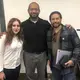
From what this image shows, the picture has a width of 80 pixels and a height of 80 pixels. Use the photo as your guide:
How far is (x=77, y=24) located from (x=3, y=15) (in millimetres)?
1375

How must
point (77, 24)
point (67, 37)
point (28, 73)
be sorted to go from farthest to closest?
point (77, 24)
point (28, 73)
point (67, 37)

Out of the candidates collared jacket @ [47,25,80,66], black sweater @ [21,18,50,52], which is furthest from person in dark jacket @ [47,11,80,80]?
black sweater @ [21,18,50,52]

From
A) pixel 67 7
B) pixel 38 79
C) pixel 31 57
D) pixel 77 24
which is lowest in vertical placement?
pixel 38 79

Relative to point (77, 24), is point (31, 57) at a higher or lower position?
lower

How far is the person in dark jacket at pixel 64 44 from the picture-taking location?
2648mm

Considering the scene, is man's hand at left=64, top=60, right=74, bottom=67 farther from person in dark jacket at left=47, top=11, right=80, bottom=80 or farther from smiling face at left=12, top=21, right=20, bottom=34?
smiling face at left=12, top=21, right=20, bottom=34

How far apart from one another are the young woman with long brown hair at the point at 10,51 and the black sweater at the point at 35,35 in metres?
0.38

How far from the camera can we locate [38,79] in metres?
3.59

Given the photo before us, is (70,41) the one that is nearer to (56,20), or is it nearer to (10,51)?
(56,20)

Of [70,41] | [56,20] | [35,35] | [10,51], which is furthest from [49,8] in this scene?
[10,51]

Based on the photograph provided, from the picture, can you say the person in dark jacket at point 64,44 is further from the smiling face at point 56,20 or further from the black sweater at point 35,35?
the black sweater at point 35,35

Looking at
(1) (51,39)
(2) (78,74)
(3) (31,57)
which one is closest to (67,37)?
(1) (51,39)

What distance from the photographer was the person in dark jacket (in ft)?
8.69

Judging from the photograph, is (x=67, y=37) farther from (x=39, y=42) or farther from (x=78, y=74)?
(x=78, y=74)
